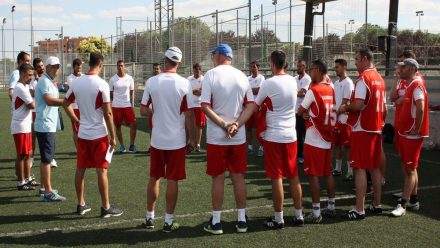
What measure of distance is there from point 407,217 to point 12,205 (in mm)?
5278

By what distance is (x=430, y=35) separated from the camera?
88.0 ft

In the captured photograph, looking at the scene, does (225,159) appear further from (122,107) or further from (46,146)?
(122,107)

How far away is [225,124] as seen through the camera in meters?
5.43

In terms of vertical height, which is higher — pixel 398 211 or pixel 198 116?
pixel 198 116

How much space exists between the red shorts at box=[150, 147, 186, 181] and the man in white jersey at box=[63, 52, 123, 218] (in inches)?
31.8

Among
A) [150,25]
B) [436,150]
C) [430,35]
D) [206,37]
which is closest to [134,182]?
[436,150]

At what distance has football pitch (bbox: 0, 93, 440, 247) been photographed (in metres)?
5.35

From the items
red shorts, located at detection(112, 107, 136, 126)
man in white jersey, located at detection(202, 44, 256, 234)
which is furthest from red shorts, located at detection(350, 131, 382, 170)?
red shorts, located at detection(112, 107, 136, 126)

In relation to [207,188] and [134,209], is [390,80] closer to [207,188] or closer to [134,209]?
[207,188]

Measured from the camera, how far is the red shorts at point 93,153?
6152 millimetres

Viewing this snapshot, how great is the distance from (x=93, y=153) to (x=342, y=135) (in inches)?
168

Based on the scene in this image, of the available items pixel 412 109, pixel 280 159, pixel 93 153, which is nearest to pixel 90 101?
pixel 93 153

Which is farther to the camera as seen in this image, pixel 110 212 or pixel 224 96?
pixel 110 212

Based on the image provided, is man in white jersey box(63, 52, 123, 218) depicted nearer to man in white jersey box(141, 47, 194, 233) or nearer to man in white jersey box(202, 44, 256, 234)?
man in white jersey box(141, 47, 194, 233)
